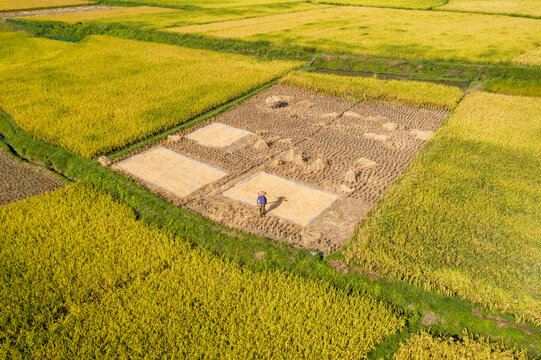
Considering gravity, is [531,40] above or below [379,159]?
above

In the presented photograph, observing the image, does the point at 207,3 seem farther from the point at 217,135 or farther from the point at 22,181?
the point at 22,181

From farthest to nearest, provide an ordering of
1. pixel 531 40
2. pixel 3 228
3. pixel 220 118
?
pixel 531 40, pixel 220 118, pixel 3 228

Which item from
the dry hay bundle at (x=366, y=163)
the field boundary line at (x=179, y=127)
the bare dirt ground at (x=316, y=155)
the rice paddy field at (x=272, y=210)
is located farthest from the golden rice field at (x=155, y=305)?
the dry hay bundle at (x=366, y=163)

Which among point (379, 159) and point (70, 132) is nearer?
point (379, 159)

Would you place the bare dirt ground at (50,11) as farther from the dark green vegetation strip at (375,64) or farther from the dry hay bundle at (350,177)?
the dry hay bundle at (350,177)

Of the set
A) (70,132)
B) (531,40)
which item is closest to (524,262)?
(70,132)

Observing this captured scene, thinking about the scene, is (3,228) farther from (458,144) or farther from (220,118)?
(458,144)

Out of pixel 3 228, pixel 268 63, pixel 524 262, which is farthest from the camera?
pixel 268 63
